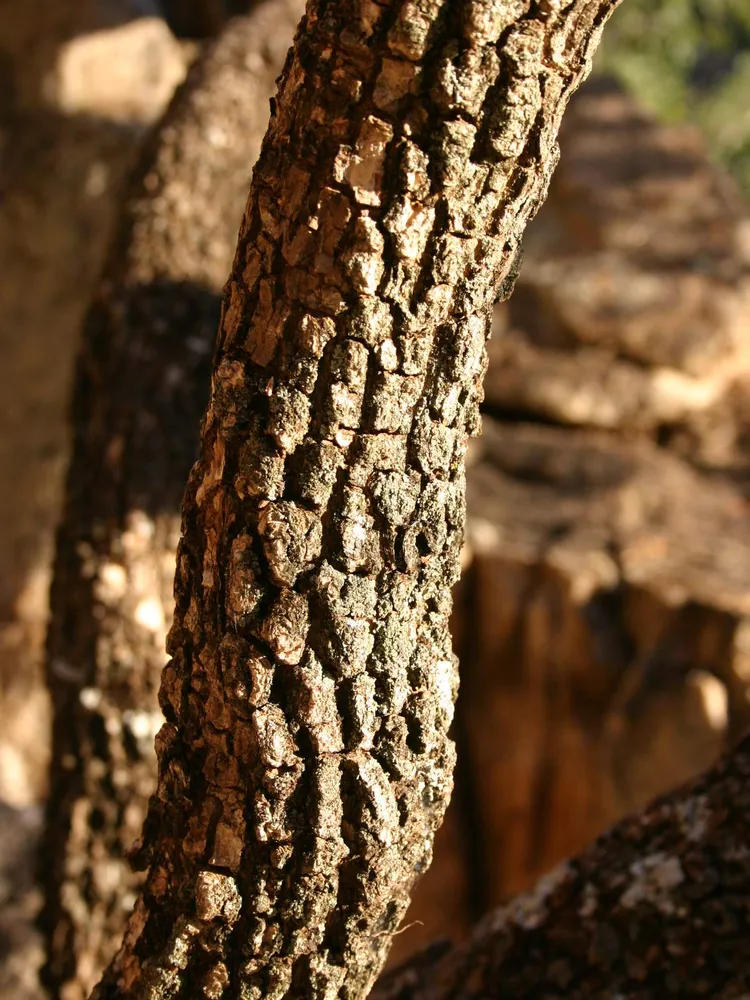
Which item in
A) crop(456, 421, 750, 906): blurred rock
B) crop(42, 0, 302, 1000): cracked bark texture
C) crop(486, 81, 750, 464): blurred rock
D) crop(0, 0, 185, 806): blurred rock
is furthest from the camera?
crop(0, 0, 185, 806): blurred rock

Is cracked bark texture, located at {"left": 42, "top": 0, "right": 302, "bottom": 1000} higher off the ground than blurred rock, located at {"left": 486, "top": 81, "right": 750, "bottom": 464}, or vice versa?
blurred rock, located at {"left": 486, "top": 81, "right": 750, "bottom": 464}

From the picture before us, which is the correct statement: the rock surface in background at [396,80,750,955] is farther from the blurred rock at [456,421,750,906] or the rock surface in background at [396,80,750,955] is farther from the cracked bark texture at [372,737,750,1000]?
the cracked bark texture at [372,737,750,1000]

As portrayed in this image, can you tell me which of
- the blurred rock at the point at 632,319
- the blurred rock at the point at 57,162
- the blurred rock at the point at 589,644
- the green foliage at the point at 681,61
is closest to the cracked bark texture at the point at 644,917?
the blurred rock at the point at 589,644

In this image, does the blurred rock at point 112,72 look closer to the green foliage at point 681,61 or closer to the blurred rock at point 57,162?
the blurred rock at point 57,162

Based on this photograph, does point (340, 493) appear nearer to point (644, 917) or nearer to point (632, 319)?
point (644, 917)

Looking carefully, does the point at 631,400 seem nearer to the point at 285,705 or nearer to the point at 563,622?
the point at 563,622

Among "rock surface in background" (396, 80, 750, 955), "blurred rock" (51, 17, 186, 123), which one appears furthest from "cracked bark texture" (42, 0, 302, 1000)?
"blurred rock" (51, 17, 186, 123)
